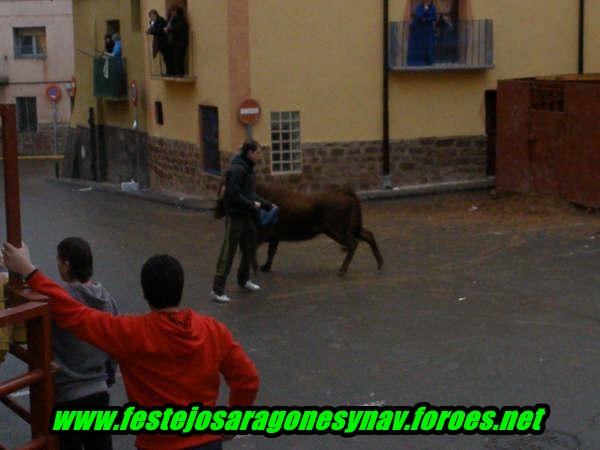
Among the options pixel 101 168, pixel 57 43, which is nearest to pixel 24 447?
pixel 101 168

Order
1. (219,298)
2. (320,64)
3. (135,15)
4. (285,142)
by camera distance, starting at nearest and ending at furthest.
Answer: (219,298) → (320,64) → (285,142) → (135,15)

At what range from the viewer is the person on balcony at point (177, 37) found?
70.9 feet

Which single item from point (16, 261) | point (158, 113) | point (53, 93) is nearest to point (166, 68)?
point (158, 113)

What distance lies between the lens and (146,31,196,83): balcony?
859 inches

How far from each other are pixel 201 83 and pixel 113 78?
6277 millimetres

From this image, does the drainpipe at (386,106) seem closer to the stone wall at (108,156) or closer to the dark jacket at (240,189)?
the stone wall at (108,156)

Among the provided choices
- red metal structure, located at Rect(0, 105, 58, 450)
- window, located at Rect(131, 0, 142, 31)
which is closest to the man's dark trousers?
red metal structure, located at Rect(0, 105, 58, 450)

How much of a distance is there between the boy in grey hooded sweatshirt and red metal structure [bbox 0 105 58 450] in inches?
19.9

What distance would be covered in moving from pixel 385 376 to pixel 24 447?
4603 mm

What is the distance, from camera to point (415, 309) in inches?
445

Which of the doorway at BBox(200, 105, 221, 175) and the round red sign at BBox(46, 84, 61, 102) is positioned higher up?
the round red sign at BBox(46, 84, 61, 102)

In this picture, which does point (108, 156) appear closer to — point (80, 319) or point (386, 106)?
point (386, 106)

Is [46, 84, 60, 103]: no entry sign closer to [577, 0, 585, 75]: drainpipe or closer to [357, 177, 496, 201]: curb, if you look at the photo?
[357, 177, 496, 201]: curb

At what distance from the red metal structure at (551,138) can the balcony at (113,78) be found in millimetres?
10844
